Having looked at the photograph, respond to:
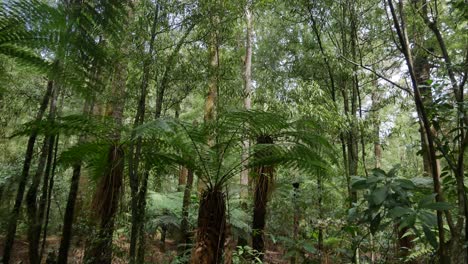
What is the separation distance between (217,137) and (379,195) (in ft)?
6.52

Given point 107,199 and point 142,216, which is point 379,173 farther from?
point 107,199

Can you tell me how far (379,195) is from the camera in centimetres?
138

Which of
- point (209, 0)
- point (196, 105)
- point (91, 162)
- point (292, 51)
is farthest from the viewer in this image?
point (196, 105)

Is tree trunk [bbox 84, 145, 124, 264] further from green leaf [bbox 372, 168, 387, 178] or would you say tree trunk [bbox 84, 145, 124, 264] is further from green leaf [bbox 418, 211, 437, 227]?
green leaf [bbox 418, 211, 437, 227]

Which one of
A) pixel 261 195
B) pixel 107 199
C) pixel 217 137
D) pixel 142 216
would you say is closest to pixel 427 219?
pixel 217 137

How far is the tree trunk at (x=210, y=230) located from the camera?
271cm

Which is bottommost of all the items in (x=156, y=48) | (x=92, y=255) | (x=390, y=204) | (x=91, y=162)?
(x=92, y=255)

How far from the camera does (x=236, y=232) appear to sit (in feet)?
18.1

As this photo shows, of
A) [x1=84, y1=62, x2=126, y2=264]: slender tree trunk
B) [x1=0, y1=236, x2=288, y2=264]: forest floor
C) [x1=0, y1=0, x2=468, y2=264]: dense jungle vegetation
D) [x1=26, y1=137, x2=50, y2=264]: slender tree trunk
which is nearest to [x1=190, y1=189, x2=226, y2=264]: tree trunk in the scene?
[x1=0, y1=0, x2=468, y2=264]: dense jungle vegetation

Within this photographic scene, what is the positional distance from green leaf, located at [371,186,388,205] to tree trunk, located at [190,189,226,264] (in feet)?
5.36

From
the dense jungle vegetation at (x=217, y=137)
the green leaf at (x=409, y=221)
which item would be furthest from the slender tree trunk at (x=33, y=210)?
the green leaf at (x=409, y=221)

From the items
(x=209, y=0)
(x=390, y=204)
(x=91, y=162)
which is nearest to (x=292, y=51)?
(x=209, y=0)

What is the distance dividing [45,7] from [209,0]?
2.70 meters

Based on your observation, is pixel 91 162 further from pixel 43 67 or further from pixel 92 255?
pixel 43 67
